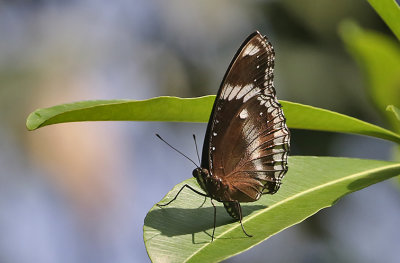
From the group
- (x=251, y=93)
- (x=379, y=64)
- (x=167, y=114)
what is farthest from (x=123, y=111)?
(x=379, y=64)

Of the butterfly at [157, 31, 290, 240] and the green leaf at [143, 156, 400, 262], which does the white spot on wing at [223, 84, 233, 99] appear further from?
the green leaf at [143, 156, 400, 262]

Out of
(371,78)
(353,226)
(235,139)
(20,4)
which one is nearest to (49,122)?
(235,139)

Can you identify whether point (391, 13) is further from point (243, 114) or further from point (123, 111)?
point (123, 111)

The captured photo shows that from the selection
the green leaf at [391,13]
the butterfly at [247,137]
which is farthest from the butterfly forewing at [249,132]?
the green leaf at [391,13]

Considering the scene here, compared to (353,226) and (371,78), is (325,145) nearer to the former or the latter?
(353,226)

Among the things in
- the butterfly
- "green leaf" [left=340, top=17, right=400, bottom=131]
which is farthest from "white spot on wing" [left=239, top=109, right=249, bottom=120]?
"green leaf" [left=340, top=17, right=400, bottom=131]

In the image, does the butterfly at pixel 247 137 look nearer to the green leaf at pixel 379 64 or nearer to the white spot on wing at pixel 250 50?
the white spot on wing at pixel 250 50

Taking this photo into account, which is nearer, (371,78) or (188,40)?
(371,78)
